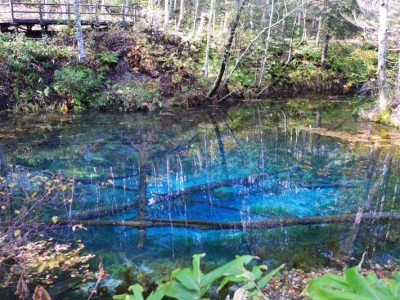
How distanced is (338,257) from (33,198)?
5.43 meters

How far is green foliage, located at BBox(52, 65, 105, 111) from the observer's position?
16359mm

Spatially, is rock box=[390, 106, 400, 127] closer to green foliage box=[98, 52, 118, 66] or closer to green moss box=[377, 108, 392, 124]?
green moss box=[377, 108, 392, 124]

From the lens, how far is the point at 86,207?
7246mm

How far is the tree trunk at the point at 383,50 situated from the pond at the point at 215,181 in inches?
44.3

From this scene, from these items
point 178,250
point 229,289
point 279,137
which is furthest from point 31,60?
point 229,289

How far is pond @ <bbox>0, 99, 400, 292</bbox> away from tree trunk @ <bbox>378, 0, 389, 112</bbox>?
1.13 metres

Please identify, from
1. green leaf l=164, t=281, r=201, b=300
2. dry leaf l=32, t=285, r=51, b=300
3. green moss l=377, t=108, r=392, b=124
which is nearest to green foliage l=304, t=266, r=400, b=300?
green leaf l=164, t=281, r=201, b=300

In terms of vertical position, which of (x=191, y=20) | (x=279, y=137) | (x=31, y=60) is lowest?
(x=279, y=137)

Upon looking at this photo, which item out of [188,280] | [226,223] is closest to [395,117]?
[226,223]

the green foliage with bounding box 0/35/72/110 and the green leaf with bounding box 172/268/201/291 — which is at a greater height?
the green leaf with bounding box 172/268/201/291

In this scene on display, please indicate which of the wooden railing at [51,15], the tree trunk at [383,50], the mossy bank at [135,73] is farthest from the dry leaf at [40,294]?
the wooden railing at [51,15]

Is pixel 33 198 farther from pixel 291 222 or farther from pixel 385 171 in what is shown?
pixel 385 171

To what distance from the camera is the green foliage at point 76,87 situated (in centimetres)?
1636

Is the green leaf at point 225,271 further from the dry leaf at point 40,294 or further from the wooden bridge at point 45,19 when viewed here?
the wooden bridge at point 45,19
